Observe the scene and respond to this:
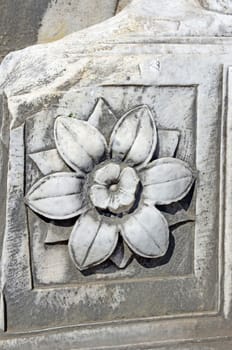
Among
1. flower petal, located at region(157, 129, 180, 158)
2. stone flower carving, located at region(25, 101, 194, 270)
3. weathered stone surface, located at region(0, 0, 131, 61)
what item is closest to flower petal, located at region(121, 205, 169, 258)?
stone flower carving, located at region(25, 101, 194, 270)

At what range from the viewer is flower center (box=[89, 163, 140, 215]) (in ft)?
4.29

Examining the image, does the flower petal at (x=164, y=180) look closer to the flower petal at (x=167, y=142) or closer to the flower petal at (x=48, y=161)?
the flower petal at (x=167, y=142)

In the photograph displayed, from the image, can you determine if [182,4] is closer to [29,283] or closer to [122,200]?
[122,200]

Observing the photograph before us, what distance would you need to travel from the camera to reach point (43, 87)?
52.1 inches

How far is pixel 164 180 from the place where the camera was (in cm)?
134

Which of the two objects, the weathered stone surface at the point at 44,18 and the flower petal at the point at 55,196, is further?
the weathered stone surface at the point at 44,18

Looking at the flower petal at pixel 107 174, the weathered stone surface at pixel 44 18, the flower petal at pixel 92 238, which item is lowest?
the flower petal at pixel 92 238

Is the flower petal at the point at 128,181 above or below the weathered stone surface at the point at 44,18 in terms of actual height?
below

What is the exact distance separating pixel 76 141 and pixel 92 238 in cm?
18

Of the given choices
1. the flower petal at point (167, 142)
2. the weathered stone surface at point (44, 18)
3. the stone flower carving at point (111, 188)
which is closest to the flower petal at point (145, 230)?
the stone flower carving at point (111, 188)

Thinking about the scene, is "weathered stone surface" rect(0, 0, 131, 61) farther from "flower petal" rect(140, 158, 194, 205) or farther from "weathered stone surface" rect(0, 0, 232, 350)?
"flower petal" rect(140, 158, 194, 205)

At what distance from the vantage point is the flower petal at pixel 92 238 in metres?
1.32

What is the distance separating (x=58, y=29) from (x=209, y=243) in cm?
73

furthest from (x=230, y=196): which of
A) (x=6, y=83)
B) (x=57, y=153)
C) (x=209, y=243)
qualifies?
(x=6, y=83)
